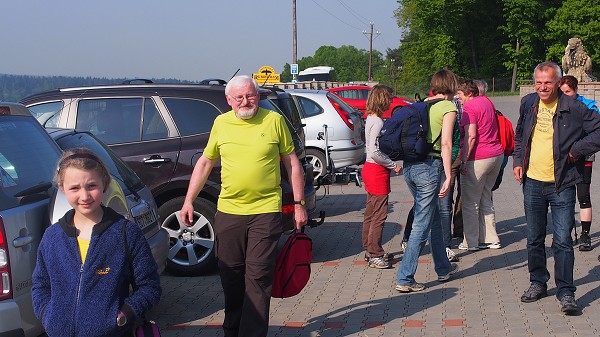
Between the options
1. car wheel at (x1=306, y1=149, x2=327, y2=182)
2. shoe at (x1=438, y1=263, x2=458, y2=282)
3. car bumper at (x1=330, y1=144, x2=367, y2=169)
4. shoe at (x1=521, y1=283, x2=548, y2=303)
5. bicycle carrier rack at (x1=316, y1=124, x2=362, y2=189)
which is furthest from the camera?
car bumper at (x1=330, y1=144, x2=367, y2=169)

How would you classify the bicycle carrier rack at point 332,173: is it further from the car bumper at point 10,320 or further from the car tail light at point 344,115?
the car bumper at point 10,320

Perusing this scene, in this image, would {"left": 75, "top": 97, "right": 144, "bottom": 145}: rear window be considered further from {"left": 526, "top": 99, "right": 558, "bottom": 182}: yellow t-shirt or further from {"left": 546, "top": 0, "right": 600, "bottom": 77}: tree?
{"left": 546, "top": 0, "right": 600, "bottom": 77}: tree

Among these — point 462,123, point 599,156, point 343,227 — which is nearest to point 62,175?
point 462,123

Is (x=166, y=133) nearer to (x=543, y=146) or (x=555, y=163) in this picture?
(x=543, y=146)

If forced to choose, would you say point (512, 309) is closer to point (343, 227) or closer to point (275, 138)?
point (275, 138)

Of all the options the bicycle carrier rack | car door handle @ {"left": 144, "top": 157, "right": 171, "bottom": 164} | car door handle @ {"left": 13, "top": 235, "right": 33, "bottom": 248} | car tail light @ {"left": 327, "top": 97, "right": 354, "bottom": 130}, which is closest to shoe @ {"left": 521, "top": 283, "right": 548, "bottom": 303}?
car door handle @ {"left": 144, "top": 157, "right": 171, "bottom": 164}

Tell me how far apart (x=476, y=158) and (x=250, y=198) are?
13.3 feet

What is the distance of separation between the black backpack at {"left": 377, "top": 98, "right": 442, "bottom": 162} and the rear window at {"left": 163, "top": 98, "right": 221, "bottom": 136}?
186 cm

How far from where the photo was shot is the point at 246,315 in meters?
5.47

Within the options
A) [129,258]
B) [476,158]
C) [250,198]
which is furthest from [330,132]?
[129,258]

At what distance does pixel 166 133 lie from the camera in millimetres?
8469

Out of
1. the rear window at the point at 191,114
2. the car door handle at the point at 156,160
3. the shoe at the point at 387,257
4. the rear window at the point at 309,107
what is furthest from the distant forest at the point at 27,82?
the rear window at the point at 309,107

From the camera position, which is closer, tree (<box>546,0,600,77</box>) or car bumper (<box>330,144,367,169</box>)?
car bumper (<box>330,144,367,169</box>)

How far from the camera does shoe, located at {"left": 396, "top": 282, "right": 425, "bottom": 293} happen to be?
24.4 feet
